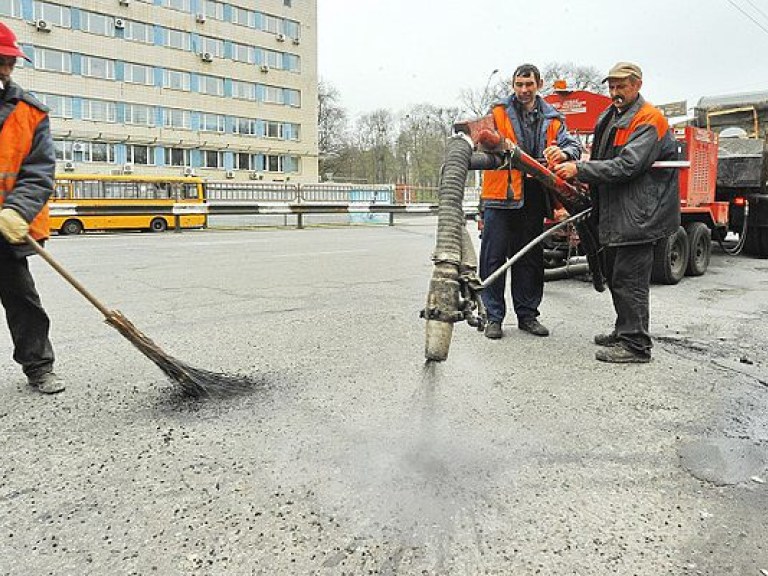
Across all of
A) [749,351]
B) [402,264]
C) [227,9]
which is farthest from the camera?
[227,9]

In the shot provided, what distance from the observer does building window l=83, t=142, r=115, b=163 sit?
40.8 meters

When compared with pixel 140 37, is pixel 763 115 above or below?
below

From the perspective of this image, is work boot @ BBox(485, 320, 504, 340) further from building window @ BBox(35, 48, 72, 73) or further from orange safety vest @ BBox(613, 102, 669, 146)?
building window @ BBox(35, 48, 72, 73)

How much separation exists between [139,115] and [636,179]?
44.3 metres

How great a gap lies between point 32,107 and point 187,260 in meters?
6.46

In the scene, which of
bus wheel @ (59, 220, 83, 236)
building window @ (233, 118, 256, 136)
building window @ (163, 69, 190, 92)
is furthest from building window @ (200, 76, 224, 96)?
bus wheel @ (59, 220, 83, 236)

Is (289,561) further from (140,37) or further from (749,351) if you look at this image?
(140,37)

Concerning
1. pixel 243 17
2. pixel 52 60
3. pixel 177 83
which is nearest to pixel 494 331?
pixel 52 60

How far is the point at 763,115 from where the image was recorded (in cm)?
1068

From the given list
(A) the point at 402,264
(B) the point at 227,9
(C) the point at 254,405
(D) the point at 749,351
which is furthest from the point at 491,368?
(B) the point at 227,9

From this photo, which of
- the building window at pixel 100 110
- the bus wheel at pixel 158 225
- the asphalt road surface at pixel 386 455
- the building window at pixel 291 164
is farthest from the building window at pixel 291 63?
the asphalt road surface at pixel 386 455

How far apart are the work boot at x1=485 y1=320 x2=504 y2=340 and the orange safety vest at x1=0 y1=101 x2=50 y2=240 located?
10.4ft

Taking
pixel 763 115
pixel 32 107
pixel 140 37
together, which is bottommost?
pixel 32 107

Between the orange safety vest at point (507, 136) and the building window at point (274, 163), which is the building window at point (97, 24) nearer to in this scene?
the building window at point (274, 163)
